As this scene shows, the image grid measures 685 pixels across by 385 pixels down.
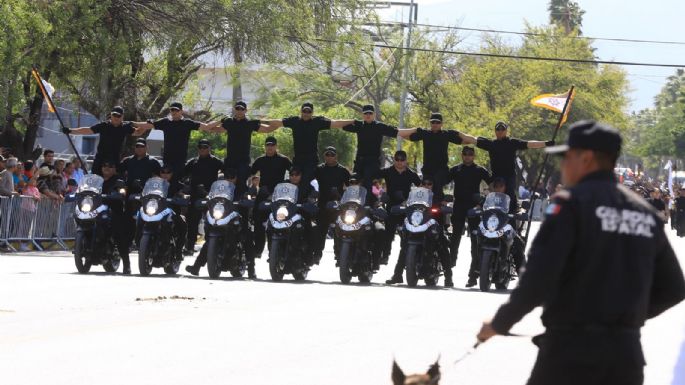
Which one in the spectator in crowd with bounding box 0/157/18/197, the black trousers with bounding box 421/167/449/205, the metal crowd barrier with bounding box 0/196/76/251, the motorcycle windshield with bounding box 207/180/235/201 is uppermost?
the black trousers with bounding box 421/167/449/205

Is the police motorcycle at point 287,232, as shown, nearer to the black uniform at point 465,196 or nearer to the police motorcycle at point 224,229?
the police motorcycle at point 224,229

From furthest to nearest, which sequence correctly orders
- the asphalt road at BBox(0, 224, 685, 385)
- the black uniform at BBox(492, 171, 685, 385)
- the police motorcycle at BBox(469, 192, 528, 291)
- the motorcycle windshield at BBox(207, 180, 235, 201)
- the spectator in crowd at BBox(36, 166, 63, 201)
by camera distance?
the spectator in crowd at BBox(36, 166, 63, 201) → the motorcycle windshield at BBox(207, 180, 235, 201) → the police motorcycle at BBox(469, 192, 528, 291) → the asphalt road at BBox(0, 224, 685, 385) → the black uniform at BBox(492, 171, 685, 385)

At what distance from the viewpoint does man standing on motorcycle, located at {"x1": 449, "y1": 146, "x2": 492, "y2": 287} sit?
18781 mm

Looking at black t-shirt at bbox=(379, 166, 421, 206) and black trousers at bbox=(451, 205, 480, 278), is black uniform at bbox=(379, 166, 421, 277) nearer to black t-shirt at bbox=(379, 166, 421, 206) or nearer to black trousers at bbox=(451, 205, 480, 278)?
black t-shirt at bbox=(379, 166, 421, 206)

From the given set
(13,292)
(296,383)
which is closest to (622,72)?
(13,292)

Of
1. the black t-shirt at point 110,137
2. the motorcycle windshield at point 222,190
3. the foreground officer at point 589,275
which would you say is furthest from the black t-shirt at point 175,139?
the foreground officer at point 589,275

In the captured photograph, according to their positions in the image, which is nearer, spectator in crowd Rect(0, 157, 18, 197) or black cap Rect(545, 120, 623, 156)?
black cap Rect(545, 120, 623, 156)

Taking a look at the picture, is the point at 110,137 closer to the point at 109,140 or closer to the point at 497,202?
the point at 109,140

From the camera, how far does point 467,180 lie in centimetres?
1894

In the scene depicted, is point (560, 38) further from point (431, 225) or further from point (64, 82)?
point (431, 225)

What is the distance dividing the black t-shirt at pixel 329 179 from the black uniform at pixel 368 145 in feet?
0.82

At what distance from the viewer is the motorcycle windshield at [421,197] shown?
723 inches

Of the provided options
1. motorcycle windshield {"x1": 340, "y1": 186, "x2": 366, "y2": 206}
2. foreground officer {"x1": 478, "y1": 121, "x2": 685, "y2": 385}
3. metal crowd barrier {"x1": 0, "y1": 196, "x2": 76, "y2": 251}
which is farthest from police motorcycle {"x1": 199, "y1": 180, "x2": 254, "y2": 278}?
foreground officer {"x1": 478, "y1": 121, "x2": 685, "y2": 385}

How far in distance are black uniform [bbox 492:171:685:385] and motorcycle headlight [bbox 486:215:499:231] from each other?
12.6 metres
